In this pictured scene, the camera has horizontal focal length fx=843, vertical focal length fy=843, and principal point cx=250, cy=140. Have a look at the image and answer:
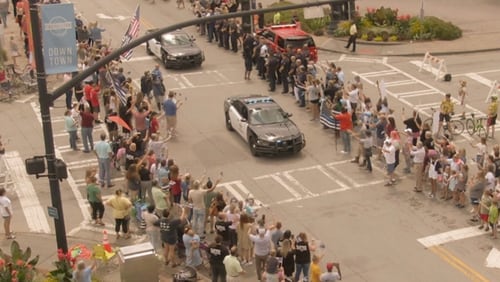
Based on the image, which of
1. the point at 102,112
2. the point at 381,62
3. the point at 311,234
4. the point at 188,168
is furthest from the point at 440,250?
the point at 381,62

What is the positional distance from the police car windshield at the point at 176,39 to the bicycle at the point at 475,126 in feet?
43.2

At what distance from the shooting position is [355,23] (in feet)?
129

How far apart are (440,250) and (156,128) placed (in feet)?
32.9

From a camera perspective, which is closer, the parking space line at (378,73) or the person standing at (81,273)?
the person standing at (81,273)

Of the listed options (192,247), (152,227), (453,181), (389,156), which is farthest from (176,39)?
(192,247)

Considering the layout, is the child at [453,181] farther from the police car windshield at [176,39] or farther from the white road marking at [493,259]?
the police car windshield at [176,39]

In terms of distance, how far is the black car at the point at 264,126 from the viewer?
25359 millimetres

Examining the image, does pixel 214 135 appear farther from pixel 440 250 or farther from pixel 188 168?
pixel 440 250

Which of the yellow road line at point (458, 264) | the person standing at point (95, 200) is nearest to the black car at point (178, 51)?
the person standing at point (95, 200)

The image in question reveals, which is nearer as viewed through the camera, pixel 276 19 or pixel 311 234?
pixel 311 234

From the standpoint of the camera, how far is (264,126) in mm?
25891

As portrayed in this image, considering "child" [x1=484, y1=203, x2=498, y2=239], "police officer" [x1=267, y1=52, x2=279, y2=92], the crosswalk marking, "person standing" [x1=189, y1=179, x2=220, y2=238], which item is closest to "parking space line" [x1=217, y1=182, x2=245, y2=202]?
"person standing" [x1=189, y1=179, x2=220, y2=238]

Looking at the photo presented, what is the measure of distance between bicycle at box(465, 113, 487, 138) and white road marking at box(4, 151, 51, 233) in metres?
13.6

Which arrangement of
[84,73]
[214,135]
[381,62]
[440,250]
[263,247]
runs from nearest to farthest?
[84,73]
[263,247]
[440,250]
[214,135]
[381,62]
